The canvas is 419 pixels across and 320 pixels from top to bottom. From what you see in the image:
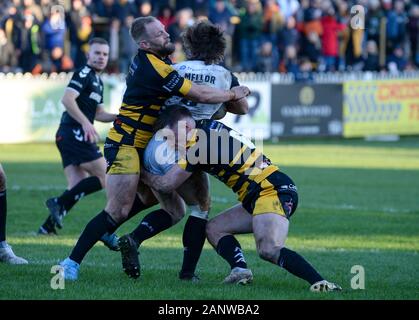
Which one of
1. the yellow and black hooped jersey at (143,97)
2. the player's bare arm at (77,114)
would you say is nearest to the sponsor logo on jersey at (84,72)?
the player's bare arm at (77,114)

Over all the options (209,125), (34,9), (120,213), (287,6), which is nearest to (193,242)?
(120,213)

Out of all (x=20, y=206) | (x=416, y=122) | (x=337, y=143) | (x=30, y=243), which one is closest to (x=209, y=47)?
(x=30, y=243)

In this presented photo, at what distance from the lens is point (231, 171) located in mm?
8391

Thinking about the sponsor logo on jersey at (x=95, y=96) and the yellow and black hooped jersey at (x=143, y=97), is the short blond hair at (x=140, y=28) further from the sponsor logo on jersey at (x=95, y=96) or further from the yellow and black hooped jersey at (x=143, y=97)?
the sponsor logo on jersey at (x=95, y=96)

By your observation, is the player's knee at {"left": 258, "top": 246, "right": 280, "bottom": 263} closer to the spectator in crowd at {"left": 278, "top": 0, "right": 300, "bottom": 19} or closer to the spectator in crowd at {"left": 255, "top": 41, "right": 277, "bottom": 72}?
the spectator in crowd at {"left": 255, "top": 41, "right": 277, "bottom": 72}

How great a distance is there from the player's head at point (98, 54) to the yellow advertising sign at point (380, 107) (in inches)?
624

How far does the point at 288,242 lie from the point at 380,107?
55.9ft

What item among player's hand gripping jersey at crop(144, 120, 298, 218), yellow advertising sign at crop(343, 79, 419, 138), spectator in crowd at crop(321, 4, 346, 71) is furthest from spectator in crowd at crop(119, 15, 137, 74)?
player's hand gripping jersey at crop(144, 120, 298, 218)

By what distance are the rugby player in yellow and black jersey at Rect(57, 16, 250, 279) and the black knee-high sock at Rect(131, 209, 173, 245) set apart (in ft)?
0.80

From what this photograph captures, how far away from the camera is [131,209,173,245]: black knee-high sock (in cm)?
880

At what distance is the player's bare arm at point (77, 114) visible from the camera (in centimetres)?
1167

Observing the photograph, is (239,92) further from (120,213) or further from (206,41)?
→ (120,213)

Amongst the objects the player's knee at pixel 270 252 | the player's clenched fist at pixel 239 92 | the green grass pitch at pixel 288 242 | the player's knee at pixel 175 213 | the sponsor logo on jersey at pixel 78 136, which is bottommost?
the green grass pitch at pixel 288 242
